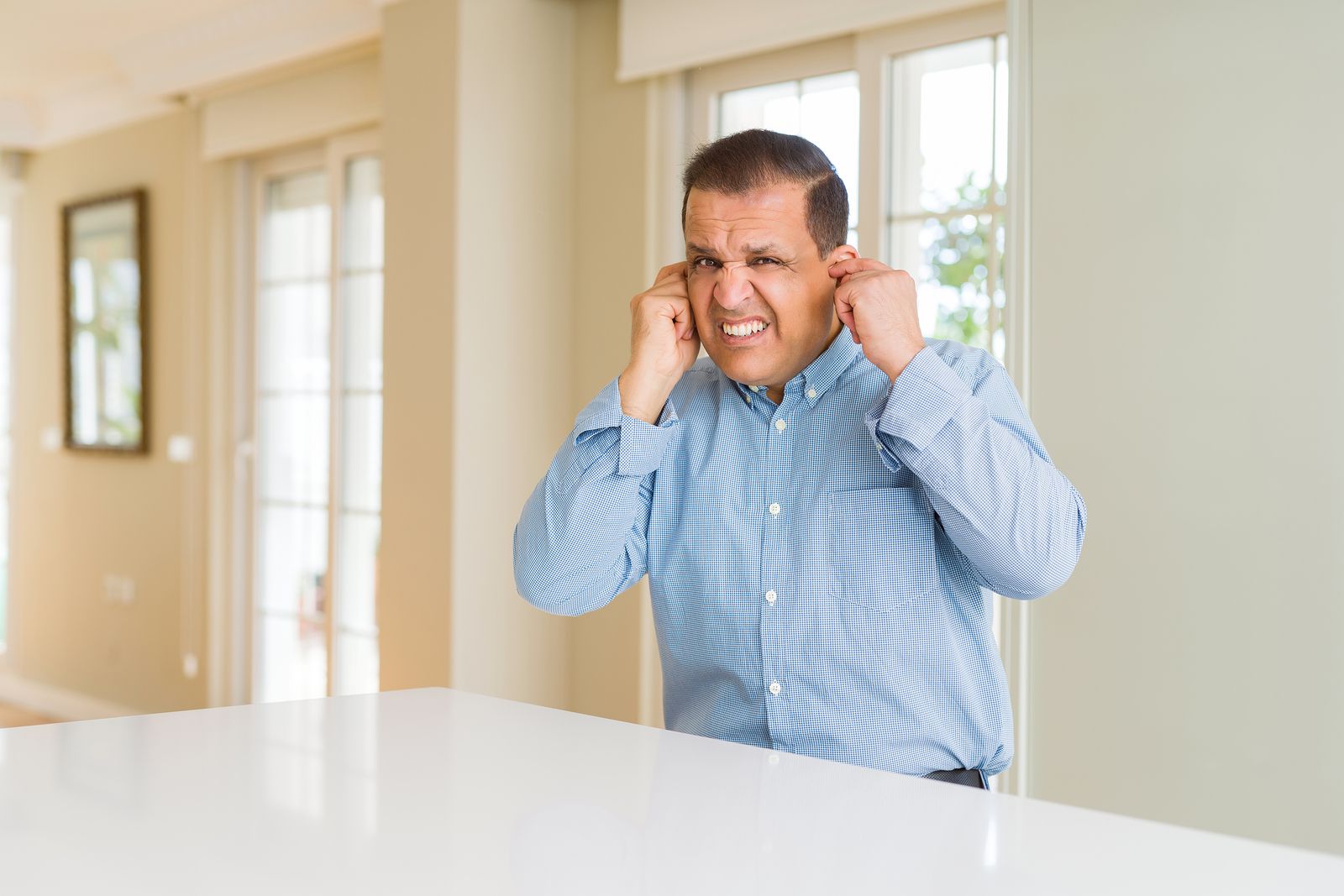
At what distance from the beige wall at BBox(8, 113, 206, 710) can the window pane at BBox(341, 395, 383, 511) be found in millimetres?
879

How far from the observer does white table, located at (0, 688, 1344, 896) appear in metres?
0.83

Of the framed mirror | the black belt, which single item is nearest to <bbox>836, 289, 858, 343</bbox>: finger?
the black belt

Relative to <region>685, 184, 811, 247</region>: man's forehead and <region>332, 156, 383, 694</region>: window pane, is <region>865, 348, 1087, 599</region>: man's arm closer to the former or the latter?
<region>685, 184, 811, 247</region>: man's forehead

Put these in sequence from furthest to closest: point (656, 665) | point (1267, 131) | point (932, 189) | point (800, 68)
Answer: point (656, 665)
point (800, 68)
point (932, 189)
point (1267, 131)

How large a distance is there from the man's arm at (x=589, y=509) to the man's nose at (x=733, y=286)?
0.63 feet

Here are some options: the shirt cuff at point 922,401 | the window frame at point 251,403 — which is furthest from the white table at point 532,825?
the window frame at point 251,403

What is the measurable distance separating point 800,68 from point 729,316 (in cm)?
181

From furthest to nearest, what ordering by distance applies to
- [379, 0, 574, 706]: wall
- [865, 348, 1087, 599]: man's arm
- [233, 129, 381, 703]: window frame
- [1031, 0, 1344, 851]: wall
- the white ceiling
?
[233, 129, 381, 703]: window frame < the white ceiling < [379, 0, 574, 706]: wall < [1031, 0, 1344, 851]: wall < [865, 348, 1087, 599]: man's arm

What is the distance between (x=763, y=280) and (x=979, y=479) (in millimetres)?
410

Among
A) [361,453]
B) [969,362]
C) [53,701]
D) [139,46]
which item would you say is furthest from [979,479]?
[53,701]

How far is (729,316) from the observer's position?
1.60m

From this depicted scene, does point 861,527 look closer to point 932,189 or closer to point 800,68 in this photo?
point 932,189

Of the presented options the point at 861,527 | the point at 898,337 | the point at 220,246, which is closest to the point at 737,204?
the point at 898,337

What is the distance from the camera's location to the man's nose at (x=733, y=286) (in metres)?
1.58
